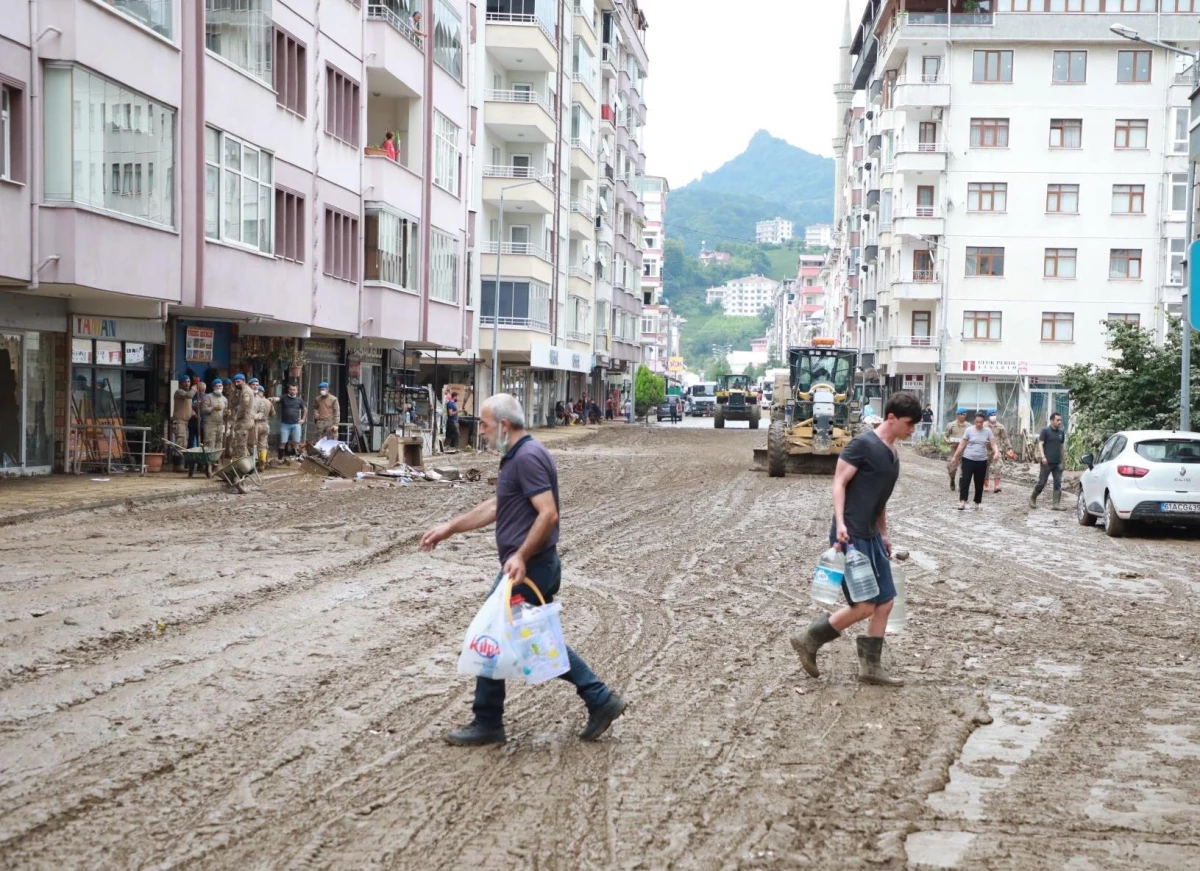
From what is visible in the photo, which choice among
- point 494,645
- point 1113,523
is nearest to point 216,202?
point 1113,523

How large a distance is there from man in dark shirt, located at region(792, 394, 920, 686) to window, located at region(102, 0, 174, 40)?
1572 centimetres

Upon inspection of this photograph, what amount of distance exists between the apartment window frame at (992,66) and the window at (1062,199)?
538cm

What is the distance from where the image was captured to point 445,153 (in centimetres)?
3812

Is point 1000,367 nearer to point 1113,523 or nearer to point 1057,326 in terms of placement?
point 1057,326

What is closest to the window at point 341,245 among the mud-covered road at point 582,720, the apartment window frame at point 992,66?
the mud-covered road at point 582,720

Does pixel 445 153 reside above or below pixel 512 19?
below

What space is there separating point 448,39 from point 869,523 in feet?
103

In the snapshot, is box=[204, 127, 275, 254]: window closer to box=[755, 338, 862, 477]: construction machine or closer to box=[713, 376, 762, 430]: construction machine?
box=[755, 338, 862, 477]: construction machine

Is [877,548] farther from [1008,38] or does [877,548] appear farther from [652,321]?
[652,321]

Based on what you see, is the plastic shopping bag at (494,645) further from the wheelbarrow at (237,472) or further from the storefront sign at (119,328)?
the storefront sign at (119,328)

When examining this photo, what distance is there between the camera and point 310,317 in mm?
29328

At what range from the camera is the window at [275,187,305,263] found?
2773cm

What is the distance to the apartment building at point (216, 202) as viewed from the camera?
19.4m

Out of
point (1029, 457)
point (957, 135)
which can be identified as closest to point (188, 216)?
point (1029, 457)
